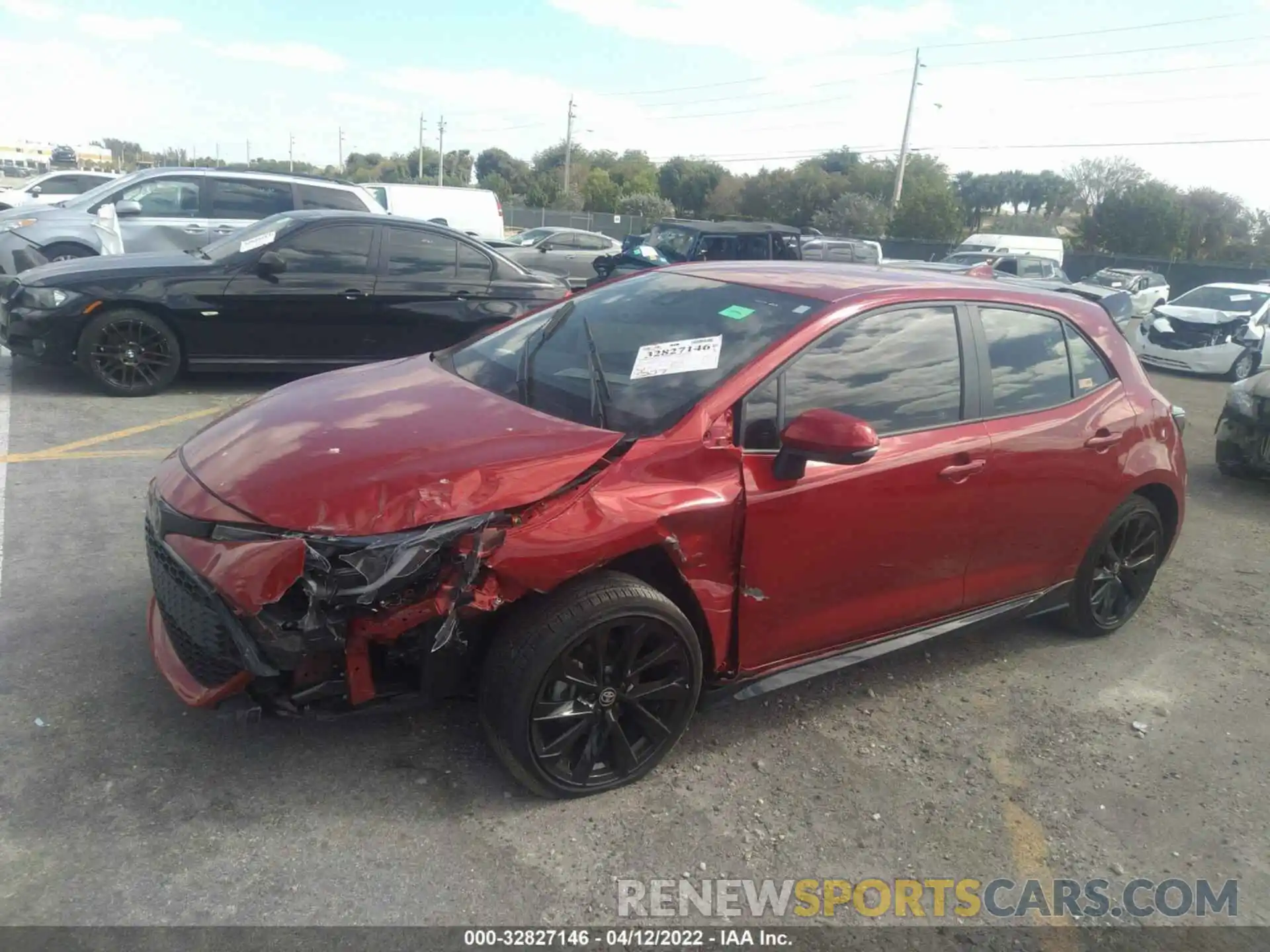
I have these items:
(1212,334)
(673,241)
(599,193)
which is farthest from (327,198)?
(599,193)

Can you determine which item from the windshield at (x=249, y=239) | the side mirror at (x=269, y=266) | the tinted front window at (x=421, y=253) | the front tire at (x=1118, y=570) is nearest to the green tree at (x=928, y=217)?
the tinted front window at (x=421, y=253)

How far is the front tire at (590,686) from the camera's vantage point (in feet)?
8.80

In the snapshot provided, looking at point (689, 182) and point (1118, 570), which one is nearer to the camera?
point (1118, 570)

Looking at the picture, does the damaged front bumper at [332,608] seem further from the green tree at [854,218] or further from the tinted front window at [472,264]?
the green tree at [854,218]

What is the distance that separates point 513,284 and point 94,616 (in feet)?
17.2

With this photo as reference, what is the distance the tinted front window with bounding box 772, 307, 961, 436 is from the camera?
126 inches

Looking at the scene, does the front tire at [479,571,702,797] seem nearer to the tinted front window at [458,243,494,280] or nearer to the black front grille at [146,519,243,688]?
the black front grille at [146,519,243,688]

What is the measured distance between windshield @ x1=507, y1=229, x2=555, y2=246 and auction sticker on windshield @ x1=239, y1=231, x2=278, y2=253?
1472 centimetres

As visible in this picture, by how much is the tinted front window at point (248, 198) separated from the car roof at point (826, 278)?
332 inches

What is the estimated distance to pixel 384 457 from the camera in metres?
2.85

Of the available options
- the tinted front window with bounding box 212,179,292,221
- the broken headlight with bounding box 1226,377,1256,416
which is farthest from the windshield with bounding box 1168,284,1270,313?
the tinted front window with bounding box 212,179,292,221

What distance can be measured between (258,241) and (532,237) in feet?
57.4

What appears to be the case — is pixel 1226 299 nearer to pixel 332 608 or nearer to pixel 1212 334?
pixel 1212 334

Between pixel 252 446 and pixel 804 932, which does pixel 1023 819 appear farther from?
pixel 252 446
